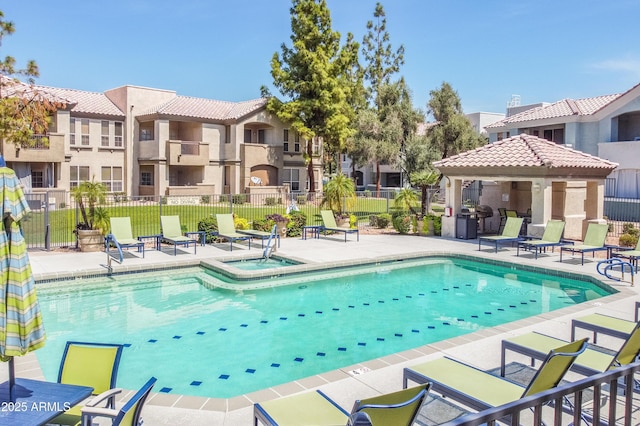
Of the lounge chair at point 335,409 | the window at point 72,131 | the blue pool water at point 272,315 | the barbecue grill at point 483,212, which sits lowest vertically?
the blue pool water at point 272,315

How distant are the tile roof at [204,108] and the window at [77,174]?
5.87 metres

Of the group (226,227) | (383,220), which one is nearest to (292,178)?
(383,220)

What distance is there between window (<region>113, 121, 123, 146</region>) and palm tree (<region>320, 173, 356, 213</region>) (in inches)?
817

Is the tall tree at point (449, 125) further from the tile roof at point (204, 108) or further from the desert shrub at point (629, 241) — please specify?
the desert shrub at point (629, 241)

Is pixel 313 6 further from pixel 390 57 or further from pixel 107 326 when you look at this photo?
pixel 107 326

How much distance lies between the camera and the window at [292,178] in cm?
4219

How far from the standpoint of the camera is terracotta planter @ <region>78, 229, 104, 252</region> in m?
16.5

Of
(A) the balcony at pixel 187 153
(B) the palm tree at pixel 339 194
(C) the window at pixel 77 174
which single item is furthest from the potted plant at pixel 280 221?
(C) the window at pixel 77 174

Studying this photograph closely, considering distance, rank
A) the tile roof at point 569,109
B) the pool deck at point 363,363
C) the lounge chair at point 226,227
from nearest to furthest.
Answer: the pool deck at point 363,363 → the lounge chair at point 226,227 → the tile roof at point 569,109

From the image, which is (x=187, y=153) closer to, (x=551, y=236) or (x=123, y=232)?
(x=123, y=232)

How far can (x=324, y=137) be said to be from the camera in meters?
40.4

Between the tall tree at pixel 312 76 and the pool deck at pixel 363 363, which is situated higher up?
the tall tree at pixel 312 76

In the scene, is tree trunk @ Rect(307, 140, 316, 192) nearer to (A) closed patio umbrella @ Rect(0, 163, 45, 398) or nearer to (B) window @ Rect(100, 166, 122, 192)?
(B) window @ Rect(100, 166, 122, 192)

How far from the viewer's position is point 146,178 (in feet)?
126
